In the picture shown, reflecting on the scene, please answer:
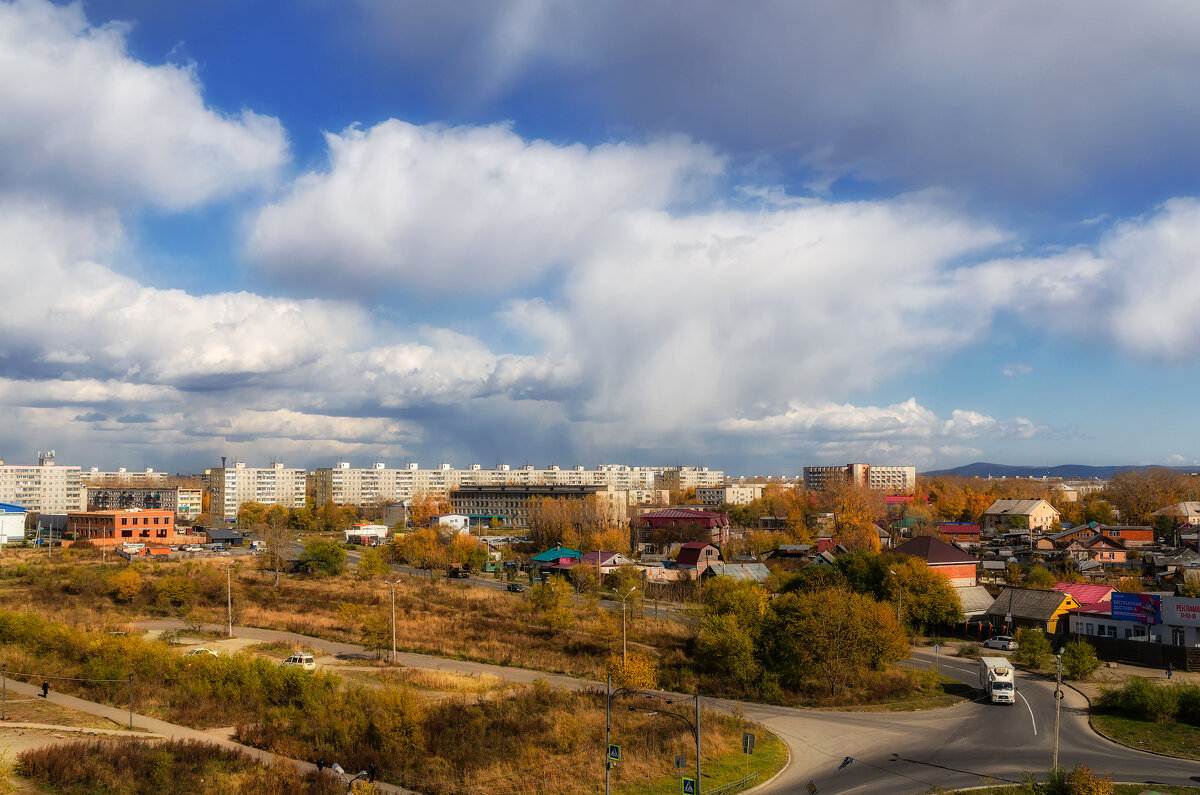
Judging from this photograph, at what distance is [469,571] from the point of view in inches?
3366

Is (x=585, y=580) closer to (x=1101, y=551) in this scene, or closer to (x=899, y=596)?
(x=899, y=596)

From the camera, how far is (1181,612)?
41.5 m

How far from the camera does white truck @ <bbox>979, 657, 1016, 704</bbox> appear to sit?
32625mm

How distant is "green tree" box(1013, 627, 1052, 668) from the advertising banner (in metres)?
7.06

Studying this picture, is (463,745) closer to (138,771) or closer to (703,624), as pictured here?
(138,771)

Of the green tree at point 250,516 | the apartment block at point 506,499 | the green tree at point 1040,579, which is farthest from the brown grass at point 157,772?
the apartment block at point 506,499

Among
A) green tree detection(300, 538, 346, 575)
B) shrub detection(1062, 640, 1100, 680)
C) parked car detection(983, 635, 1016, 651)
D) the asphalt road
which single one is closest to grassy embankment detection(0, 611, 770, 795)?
the asphalt road

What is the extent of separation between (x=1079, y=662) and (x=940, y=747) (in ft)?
53.1

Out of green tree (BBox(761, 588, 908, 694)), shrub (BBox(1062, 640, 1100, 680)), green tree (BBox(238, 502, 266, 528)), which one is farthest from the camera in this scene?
green tree (BBox(238, 502, 266, 528))

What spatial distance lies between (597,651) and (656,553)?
186 ft

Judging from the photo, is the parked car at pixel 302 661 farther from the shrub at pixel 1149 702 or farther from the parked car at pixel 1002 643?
the parked car at pixel 1002 643

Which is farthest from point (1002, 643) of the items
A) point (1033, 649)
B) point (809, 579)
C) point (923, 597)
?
point (809, 579)

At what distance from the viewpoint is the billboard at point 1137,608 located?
140 feet

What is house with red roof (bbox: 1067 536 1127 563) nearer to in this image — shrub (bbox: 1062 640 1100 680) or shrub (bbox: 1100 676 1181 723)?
shrub (bbox: 1062 640 1100 680)
